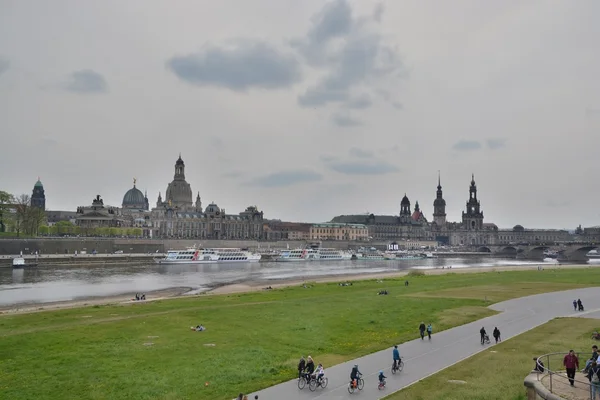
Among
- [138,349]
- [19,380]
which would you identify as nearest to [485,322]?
[138,349]

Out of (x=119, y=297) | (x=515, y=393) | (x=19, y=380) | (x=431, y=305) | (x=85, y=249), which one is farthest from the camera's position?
(x=85, y=249)

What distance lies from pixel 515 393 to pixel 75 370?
1879 centimetres

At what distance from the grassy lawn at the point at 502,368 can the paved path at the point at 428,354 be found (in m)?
0.72

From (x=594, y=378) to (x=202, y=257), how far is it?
398ft

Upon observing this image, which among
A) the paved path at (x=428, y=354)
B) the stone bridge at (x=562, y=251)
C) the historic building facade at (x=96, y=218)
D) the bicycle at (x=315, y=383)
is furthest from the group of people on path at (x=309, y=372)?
the historic building facade at (x=96, y=218)

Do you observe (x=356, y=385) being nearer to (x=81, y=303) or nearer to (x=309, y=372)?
(x=309, y=372)

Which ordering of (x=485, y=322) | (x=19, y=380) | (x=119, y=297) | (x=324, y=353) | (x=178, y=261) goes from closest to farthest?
1. (x=19, y=380)
2. (x=324, y=353)
3. (x=485, y=322)
4. (x=119, y=297)
5. (x=178, y=261)

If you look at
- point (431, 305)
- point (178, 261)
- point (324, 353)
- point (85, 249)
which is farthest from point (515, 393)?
point (85, 249)

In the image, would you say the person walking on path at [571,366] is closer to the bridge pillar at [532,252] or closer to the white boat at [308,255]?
the white boat at [308,255]

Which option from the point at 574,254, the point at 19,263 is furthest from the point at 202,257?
the point at 574,254

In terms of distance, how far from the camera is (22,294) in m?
59.8

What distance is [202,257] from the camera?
132125 mm

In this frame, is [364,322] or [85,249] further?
[85,249]

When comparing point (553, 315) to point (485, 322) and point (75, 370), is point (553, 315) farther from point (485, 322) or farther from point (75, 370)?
point (75, 370)
